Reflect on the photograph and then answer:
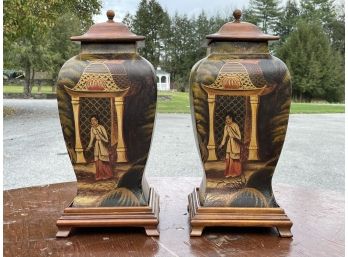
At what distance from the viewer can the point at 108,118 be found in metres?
1.19

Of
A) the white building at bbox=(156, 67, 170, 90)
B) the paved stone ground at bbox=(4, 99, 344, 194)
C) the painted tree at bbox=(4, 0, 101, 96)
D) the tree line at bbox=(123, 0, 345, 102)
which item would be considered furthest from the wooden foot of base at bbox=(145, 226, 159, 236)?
the white building at bbox=(156, 67, 170, 90)

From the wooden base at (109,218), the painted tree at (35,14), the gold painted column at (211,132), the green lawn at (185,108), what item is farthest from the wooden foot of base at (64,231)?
the green lawn at (185,108)

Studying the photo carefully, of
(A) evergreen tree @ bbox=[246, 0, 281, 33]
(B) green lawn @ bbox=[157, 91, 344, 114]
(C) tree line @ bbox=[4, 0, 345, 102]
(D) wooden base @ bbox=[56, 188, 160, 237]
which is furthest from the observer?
(A) evergreen tree @ bbox=[246, 0, 281, 33]

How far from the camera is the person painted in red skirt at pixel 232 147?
1210 mm

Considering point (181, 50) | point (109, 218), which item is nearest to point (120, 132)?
point (109, 218)

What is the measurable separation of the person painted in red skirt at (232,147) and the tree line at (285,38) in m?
17.2

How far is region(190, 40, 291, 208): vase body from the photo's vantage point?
1172 mm

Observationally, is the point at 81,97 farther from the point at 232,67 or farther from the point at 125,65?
the point at 232,67

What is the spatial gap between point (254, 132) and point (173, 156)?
13.1 feet

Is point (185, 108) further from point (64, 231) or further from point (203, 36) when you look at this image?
point (64, 231)

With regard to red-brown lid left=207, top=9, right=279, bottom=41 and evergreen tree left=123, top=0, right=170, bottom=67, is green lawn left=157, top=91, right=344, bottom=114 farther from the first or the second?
red-brown lid left=207, top=9, right=279, bottom=41

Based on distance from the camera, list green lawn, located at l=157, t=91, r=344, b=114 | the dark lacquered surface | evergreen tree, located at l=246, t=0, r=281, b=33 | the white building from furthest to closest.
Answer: the white building, evergreen tree, located at l=246, t=0, r=281, b=33, green lawn, located at l=157, t=91, r=344, b=114, the dark lacquered surface

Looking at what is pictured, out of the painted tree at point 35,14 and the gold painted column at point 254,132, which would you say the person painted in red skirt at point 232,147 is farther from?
the painted tree at point 35,14

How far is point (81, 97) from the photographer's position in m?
1.17
